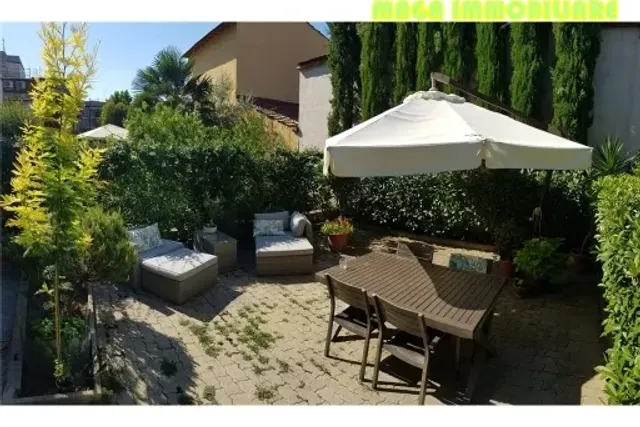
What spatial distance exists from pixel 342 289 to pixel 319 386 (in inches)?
45.2

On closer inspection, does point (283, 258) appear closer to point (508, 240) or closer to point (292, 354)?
point (292, 354)

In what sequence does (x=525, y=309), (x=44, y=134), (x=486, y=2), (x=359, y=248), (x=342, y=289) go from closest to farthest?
(x=44, y=134), (x=342, y=289), (x=525, y=309), (x=486, y=2), (x=359, y=248)

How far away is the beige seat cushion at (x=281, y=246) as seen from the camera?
364 inches

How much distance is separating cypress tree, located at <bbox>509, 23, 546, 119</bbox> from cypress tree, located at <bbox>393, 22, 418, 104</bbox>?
3019 millimetres

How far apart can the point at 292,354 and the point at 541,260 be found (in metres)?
4.62

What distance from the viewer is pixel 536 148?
203 inches

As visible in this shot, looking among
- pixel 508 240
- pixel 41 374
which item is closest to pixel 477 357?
pixel 508 240

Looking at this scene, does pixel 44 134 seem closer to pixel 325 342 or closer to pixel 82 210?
pixel 82 210

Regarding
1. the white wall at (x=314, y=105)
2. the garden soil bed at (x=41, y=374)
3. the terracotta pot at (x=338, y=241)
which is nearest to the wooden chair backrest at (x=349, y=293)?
the garden soil bed at (x=41, y=374)

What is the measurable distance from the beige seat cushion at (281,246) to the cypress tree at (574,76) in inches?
258

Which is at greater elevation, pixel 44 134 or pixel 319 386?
pixel 44 134

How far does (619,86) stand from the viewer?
10492 mm

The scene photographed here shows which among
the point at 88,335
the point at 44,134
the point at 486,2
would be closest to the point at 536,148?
the point at 486,2

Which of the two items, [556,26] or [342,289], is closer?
[342,289]
